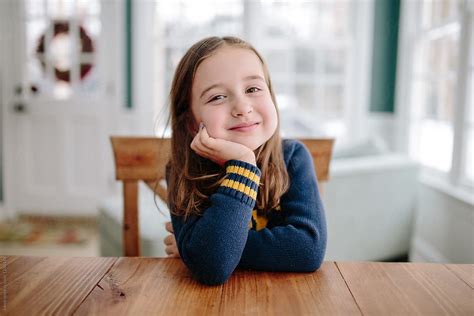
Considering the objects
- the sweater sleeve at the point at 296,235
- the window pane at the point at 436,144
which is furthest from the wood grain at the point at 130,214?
the window pane at the point at 436,144

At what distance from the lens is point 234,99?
96 cm

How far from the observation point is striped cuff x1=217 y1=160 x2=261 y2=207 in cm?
92

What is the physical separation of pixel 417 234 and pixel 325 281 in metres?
2.45

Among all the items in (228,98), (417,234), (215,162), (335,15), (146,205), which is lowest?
(417,234)

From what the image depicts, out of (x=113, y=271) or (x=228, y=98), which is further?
(x=228, y=98)

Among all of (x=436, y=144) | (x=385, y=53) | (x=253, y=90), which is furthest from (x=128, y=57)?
(x=253, y=90)

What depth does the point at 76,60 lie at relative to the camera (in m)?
4.56

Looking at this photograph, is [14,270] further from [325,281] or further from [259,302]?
[325,281]

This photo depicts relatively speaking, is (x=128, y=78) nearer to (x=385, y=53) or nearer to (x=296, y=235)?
(x=385, y=53)

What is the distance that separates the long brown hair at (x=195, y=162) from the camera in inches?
40.2

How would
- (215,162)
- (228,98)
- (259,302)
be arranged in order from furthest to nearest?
(215,162) → (228,98) → (259,302)

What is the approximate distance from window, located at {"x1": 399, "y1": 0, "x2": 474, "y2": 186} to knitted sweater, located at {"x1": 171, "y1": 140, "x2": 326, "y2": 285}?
1909 mm

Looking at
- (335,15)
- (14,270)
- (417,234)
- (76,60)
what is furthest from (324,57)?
(14,270)

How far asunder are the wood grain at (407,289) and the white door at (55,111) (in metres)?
3.95
